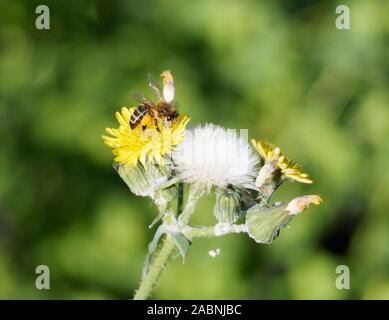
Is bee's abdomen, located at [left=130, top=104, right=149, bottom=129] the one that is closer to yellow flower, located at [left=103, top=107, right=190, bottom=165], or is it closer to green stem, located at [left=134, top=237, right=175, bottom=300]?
yellow flower, located at [left=103, top=107, right=190, bottom=165]

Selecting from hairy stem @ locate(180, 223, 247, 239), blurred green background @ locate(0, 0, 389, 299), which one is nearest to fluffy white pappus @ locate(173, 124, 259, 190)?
hairy stem @ locate(180, 223, 247, 239)

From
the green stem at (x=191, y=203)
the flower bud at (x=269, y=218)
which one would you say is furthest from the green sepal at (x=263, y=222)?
the green stem at (x=191, y=203)

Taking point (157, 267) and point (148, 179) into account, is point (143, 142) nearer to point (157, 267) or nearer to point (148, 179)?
point (148, 179)

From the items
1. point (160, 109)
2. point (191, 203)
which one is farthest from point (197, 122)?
point (191, 203)

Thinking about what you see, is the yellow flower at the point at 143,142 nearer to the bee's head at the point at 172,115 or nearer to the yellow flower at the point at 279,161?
the bee's head at the point at 172,115

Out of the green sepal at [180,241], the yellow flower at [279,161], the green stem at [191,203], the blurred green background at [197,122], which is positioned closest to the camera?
the green sepal at [180,241]
